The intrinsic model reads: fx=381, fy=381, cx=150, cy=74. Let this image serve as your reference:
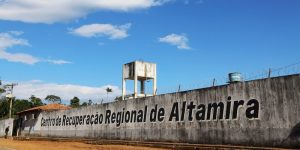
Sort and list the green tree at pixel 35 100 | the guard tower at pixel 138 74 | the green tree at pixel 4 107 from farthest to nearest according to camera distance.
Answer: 1. the green tree at pixel 35 100
2. the green tree at pixel 4 107
3. the guard tower at pixel 138 74

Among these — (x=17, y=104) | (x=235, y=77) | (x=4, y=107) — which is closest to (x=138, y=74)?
(x=235, y=77)

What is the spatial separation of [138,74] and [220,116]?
19531mm

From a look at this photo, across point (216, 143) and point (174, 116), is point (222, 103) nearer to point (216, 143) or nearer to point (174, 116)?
point (216, 143)

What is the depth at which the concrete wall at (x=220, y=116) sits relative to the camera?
1617 centimetres

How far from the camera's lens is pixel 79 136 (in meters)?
35.2

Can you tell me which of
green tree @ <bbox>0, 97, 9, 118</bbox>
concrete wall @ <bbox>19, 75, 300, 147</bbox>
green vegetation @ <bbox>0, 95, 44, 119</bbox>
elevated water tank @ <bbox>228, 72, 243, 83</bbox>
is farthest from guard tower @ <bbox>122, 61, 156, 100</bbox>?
green tree @ <bbox>0, 97, 9, 118</bbox>

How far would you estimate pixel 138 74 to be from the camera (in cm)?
3816

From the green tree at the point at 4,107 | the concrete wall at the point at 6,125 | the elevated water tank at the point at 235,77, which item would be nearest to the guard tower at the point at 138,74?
the elevated water tank at the point at 235,77

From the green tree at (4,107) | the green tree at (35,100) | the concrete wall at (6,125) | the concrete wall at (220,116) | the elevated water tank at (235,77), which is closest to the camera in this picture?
the concrete wall at (220,116)

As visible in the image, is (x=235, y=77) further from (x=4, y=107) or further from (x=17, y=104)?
(x=17, y=104)

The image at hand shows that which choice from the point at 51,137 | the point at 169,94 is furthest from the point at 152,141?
the point at 51,137

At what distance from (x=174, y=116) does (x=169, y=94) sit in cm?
152

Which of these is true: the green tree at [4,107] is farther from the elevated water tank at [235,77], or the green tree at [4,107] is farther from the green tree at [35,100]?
the elevated water tank at [235,77]

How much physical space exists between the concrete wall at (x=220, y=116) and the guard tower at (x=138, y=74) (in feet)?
24.9
